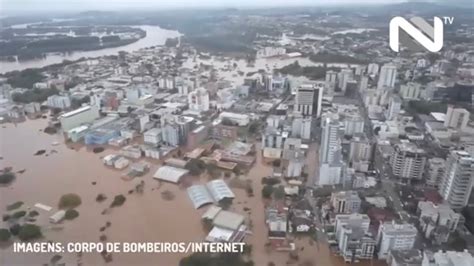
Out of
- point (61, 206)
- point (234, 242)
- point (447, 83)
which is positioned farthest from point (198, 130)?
point (447, 83)

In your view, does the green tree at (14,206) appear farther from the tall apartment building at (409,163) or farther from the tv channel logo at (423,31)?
the tall apartment building at (409,163)

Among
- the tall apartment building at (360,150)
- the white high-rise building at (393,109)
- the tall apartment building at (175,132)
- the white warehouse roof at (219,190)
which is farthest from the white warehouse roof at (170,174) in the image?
the white high-rise building at (393,109)

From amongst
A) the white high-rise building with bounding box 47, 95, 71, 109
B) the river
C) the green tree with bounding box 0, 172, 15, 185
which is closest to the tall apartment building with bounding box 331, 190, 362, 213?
the green tree with bounding box 0, 172, 15, 185

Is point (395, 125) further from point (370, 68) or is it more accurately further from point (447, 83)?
point (370, 68)

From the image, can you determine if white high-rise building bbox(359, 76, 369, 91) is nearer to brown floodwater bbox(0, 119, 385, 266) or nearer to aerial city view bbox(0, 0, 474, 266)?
aerial city view bbox(0, 0, 474, 266)

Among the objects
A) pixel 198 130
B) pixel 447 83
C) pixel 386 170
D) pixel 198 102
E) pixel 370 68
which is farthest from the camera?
pixel 370 68
